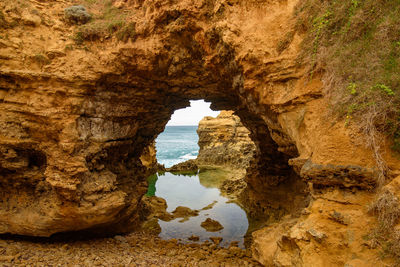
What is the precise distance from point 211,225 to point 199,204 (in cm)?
342

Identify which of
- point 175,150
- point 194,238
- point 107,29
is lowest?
point 175,150

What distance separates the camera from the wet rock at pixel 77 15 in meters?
7.06

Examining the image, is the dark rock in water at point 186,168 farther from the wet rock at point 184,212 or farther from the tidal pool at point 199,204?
the wet rock at point 184,212

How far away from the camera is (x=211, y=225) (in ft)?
34.0

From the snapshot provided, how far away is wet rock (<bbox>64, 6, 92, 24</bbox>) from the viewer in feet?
23.2

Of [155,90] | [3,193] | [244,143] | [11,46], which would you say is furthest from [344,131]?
[244,143]

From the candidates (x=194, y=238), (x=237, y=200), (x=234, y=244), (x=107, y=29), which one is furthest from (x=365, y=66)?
(x=237, y=200)

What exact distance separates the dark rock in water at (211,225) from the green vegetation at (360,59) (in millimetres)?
8134

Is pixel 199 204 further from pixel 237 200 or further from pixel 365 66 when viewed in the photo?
pixel 365 66

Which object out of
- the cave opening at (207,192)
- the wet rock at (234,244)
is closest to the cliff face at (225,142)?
the cave opening at (207,192)

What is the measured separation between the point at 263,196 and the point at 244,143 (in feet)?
49.8

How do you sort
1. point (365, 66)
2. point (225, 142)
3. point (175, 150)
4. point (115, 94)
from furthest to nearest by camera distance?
point (175, 150) → point (225, 142) → point (115, 94) → point (365, 66)

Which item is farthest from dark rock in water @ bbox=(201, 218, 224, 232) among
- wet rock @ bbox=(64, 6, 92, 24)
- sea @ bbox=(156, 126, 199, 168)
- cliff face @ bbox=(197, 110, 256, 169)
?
sea @ bbox=(156, 126, 199, 168)

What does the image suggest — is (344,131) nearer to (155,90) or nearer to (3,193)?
(155,90)
